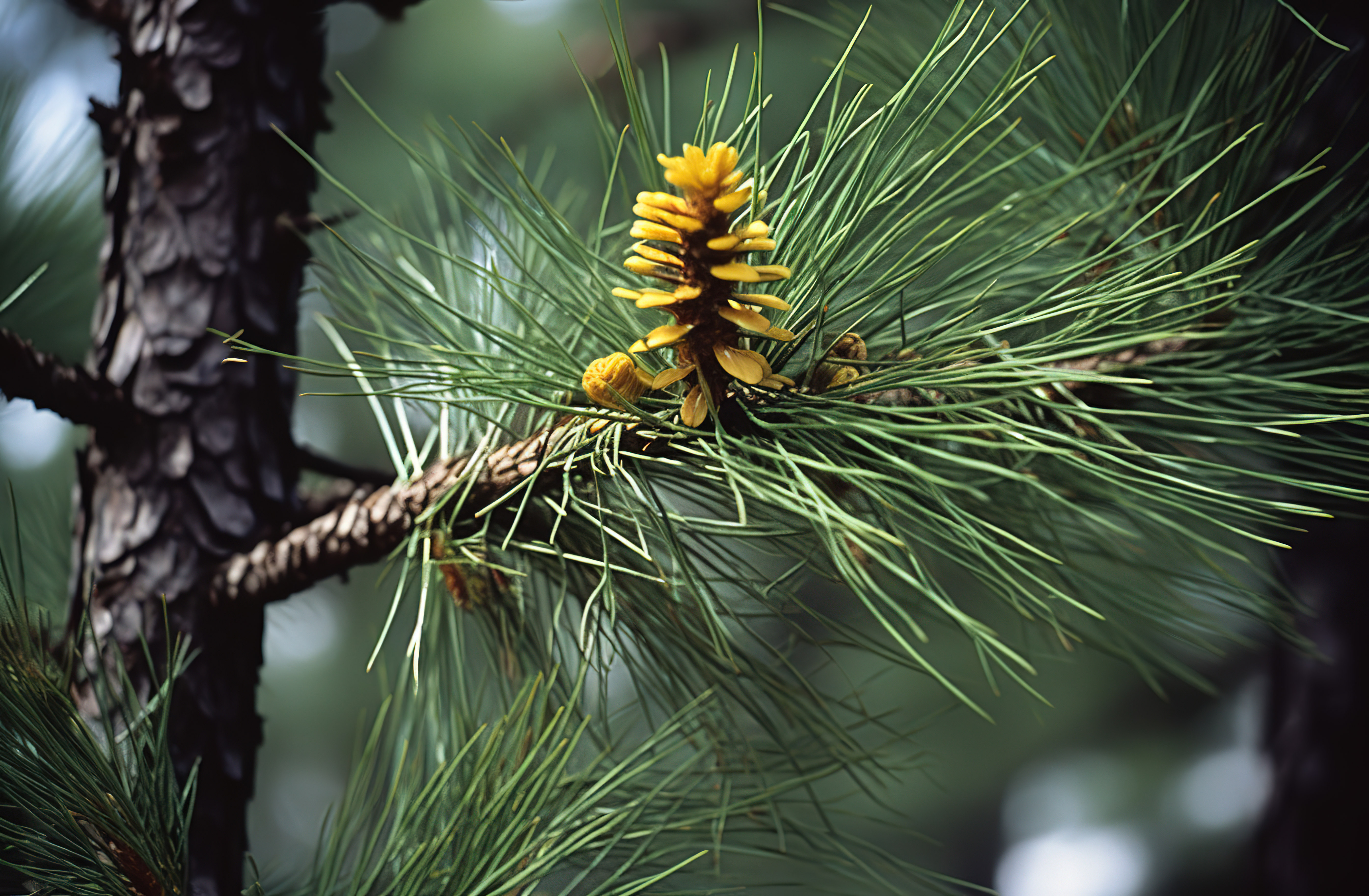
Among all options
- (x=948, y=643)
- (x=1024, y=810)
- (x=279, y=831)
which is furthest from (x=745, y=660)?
(x=279, y=831)

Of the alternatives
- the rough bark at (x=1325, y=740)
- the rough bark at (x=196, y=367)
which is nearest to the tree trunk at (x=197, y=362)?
the rough bark at (x=196, y=367)

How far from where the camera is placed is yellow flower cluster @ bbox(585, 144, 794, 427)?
0.18 metres

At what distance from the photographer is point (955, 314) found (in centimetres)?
22

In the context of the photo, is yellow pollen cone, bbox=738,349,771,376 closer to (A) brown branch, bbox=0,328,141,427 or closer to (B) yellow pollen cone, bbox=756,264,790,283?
(B) yellow pollen cone, bbox=756,264,790,283

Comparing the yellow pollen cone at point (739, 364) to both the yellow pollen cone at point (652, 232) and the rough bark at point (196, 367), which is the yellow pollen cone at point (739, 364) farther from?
the rough bark at point (196, 367)

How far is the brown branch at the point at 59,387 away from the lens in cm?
24

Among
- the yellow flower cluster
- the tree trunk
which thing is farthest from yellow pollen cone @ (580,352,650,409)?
the tree trunk

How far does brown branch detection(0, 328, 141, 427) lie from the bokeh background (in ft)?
0.09

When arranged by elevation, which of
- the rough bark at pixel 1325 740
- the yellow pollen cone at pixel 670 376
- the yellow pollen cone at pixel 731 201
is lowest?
the rough bark at pixel 1325 740

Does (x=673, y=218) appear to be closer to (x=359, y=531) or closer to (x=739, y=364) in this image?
(x=739, y=364)

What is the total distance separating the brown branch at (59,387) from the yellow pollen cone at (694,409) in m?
0.21

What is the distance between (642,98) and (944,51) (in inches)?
5.3

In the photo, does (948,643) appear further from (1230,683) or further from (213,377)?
(213,377)


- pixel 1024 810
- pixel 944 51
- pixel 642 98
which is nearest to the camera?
pixel 944 51
